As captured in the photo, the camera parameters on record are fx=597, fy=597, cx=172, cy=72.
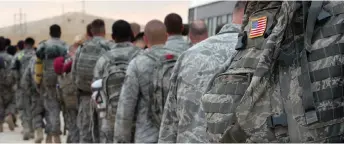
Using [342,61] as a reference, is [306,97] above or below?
below

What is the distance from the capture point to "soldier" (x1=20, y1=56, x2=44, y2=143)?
988cm

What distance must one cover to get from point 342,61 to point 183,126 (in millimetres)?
1599

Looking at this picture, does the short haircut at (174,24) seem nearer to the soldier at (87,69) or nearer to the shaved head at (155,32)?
the shaved head at (155,32)

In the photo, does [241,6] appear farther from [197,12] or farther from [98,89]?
[197,12]

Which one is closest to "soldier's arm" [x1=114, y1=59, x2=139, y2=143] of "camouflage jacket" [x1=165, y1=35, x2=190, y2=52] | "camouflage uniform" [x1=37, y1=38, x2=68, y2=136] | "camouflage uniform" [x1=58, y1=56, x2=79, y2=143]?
"camouflage jacket" [x1=165, y1=35, x2=190, y2=52]

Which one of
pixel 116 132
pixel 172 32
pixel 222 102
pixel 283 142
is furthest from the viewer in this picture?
pixel 116 132

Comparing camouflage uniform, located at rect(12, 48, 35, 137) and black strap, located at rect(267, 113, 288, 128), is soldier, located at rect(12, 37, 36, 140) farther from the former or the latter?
black strap, located at rect(267, 113, 288, 128)

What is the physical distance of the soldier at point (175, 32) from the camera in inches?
176

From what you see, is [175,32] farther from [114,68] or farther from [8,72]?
[8,72]

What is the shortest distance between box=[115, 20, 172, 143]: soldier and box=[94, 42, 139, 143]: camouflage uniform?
0.69 meters

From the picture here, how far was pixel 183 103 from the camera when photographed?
11.3ft

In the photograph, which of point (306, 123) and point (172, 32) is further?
point (172, 32)

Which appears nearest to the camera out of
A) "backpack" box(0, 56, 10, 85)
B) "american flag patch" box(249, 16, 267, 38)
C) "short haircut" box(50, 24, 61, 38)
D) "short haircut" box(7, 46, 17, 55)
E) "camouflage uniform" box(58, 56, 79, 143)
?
"american flag patch" box(249, 16, 267, 38)

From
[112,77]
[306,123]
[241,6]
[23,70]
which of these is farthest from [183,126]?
[23,70]
